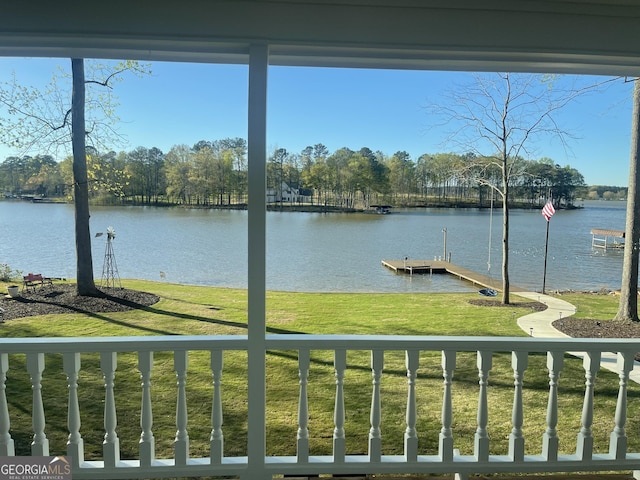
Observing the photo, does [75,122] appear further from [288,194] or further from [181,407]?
[181,407]

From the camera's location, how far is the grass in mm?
2494

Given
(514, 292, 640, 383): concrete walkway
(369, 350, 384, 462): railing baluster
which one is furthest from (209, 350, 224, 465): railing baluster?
(514, 292, 640, 383): concrete walkway

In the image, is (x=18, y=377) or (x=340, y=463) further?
(x=18, y=377)

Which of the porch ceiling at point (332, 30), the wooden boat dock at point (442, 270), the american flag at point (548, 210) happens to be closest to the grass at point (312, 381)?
the wooden boat dock at point (442, 270)

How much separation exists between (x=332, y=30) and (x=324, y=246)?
1.41 metres

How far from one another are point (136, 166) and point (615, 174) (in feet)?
10.5

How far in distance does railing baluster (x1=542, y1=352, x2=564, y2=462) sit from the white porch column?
1.28m

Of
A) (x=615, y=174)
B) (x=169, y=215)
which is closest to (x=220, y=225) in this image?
(x=169, y=215)

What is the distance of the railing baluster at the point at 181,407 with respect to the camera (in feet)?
5.69

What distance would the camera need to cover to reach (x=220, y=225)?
2.59m

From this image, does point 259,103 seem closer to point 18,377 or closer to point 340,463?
point 340,463

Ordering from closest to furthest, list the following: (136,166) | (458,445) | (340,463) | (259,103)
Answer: (259,103) < (340,463) < (458,445) < (136,166)

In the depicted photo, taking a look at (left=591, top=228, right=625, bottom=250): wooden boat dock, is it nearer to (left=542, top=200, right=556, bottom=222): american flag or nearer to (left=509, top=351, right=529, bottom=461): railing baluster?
(left=542, top=200, right=556, bottom=222): american flag

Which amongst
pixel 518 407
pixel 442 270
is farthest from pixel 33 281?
pixel 518 407
